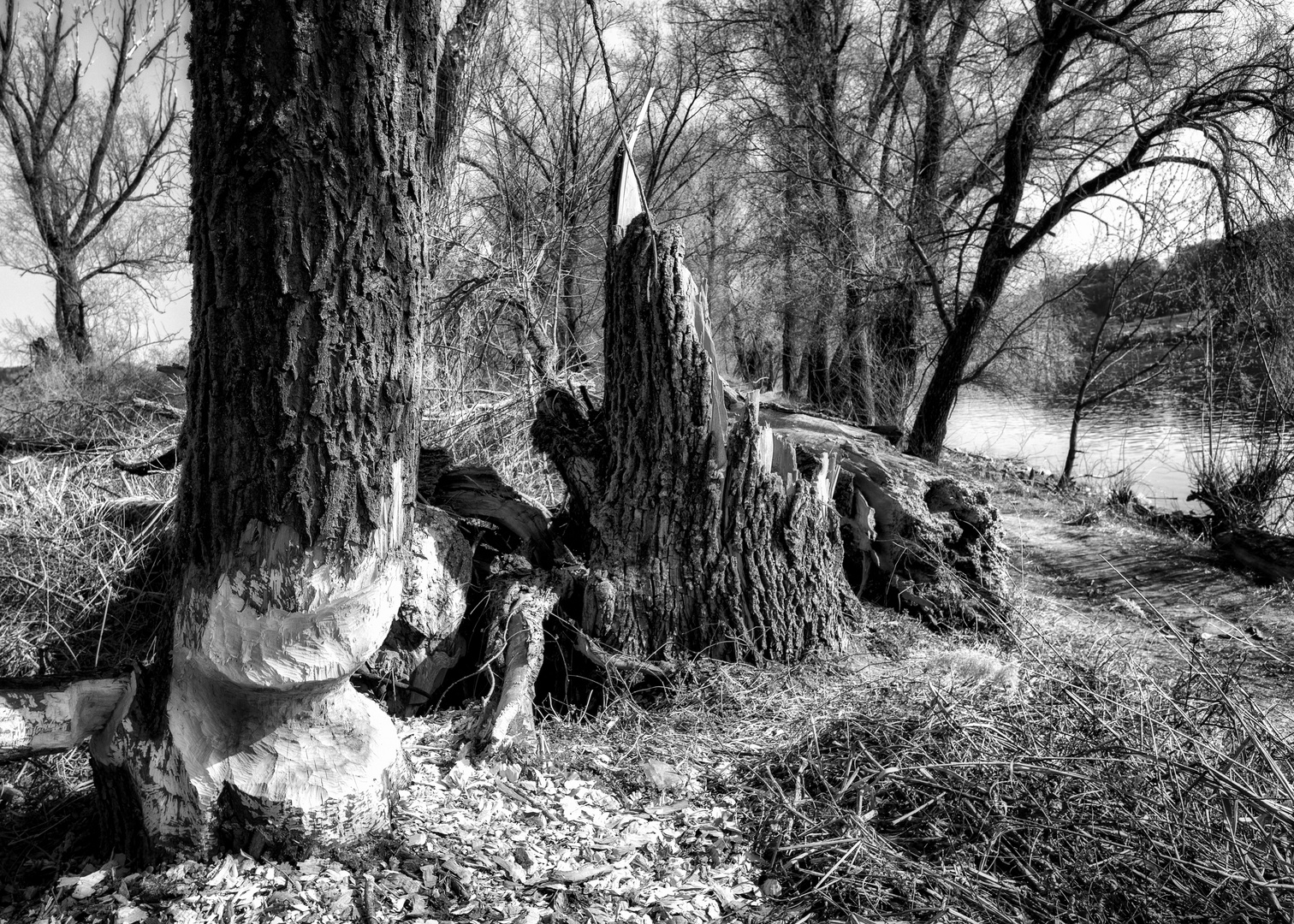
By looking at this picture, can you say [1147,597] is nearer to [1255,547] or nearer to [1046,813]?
[1046,813]

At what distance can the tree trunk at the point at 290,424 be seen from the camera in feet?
6.12

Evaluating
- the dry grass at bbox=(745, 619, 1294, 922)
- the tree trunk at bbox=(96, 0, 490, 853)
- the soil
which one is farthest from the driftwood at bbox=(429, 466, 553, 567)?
the soil

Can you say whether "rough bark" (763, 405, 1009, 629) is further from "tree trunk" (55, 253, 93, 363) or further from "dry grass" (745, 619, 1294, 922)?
"tree trunk" (55, 253, 93, 363)

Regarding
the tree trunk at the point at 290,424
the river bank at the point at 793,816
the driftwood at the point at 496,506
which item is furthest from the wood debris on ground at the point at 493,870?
the driftwood at the point at 496,506

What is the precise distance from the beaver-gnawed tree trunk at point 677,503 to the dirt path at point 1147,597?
1340 mm

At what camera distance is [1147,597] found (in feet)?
12.3

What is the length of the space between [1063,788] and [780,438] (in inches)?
72.5

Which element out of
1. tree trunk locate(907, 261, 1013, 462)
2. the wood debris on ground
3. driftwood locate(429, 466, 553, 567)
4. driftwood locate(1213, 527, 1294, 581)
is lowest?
the wood debris on ground

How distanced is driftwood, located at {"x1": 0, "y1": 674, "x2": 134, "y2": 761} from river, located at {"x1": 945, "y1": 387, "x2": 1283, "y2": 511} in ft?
28.8

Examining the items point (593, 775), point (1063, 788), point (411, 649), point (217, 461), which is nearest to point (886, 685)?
point (1063, 788)

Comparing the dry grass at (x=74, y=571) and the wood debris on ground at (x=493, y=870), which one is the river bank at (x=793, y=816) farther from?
the dry grass at (x=74, y=571)

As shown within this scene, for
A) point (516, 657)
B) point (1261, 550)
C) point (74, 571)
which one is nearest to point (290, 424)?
point (516, 657)

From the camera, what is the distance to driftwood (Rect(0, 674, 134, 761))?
2146mm

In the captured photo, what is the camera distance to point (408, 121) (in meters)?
1.98
